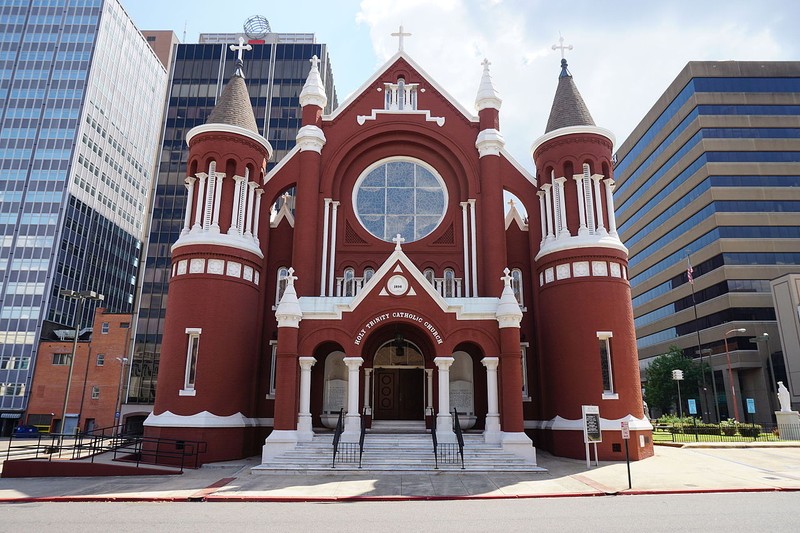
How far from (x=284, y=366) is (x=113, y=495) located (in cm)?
753

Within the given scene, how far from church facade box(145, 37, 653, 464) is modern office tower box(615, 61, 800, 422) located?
30.6 meters

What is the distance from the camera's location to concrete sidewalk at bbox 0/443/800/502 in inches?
594

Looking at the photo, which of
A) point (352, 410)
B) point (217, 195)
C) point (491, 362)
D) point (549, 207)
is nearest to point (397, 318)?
point (352, 410)

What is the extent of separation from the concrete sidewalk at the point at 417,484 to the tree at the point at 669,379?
1323 inches

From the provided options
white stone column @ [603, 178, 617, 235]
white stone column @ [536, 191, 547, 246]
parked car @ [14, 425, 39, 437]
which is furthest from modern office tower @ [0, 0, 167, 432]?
white stone column @ [603, 178, 617, 235]

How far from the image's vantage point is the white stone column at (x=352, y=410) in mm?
21094

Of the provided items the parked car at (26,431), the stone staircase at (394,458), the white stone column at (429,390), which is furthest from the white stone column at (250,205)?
the parked car at (26,431)

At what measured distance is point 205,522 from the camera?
456 inches

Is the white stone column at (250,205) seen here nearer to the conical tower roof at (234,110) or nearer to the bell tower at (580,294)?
the conical tower roof at (234,110)

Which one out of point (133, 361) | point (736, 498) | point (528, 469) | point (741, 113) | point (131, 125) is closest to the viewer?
point (736, 498)

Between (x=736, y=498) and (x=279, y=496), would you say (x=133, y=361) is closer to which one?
(x=279, y=496)

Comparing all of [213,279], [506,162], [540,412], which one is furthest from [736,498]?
[213,279]

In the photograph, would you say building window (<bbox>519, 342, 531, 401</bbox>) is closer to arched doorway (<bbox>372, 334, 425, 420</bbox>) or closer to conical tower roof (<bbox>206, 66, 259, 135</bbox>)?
arched doorway (<bbox>372, 334, 425, 420</bbox>)

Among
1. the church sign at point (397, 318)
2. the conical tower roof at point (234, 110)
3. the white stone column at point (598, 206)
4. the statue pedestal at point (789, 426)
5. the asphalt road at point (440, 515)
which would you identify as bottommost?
the asphalt road at point (440, 515)
